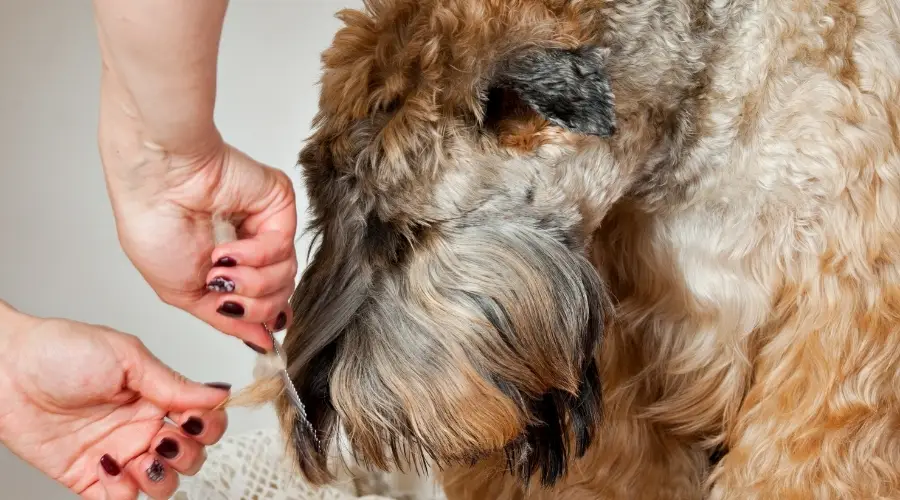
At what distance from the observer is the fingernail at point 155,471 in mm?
1146

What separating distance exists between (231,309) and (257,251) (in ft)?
0.25

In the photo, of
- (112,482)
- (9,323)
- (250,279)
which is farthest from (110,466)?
(250,279)

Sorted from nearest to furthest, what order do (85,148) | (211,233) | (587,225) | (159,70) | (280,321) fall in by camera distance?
(159,70), (211,233), (280,321), (587,225), (85,148)

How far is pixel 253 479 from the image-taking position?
1859 mm

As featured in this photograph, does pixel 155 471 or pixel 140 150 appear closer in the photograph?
pixel 140 150

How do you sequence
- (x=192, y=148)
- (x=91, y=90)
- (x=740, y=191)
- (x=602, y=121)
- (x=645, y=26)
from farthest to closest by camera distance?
(x=91, y=90) → (x=740, y=191) → (x=645, y=26) → (x=602, y=121) → (x=192, y=148)

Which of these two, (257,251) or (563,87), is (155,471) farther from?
(563,87)

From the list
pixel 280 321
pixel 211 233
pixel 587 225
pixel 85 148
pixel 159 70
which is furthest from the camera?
pixel 85 148

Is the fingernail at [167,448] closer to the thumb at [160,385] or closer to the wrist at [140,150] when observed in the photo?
the thumb at [160,385]

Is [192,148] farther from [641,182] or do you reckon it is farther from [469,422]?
[641,182]

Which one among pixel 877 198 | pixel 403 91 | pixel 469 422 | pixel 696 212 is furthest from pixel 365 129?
pixel 877 198

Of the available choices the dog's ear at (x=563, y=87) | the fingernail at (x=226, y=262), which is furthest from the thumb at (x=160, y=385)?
the dog's ear at (x=563, y=87)

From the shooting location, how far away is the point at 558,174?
3.71ft

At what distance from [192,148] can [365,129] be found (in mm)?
252
